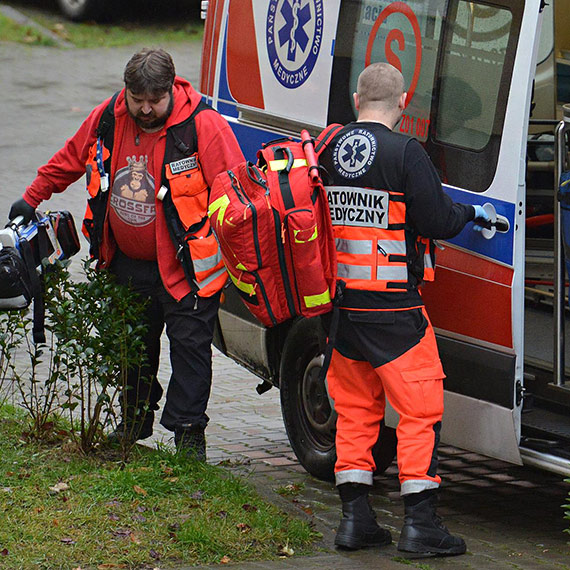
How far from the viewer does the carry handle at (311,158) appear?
455cm

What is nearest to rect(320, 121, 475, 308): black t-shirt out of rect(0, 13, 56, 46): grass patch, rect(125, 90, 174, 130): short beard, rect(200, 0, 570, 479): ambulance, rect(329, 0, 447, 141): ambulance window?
rect(200, 0, 570, 479): ambulance

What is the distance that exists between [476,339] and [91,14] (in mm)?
12974

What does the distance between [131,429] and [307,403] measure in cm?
86

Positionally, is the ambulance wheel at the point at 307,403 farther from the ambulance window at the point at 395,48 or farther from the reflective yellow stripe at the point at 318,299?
the ambulance window at the point at 395,48

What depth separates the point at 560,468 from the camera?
4.46 metres

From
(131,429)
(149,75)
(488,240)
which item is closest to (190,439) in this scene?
(131,429)

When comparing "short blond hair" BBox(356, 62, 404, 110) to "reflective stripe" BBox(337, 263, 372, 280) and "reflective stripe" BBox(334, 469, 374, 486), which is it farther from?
"reflective stripe" BBox(334, 469, 374, 486)

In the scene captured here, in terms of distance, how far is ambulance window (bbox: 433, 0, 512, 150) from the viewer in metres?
4.59

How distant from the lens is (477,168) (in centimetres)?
469

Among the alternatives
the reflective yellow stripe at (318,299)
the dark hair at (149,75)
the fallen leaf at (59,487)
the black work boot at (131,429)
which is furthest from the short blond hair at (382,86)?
the fallen leaf at (59,487)

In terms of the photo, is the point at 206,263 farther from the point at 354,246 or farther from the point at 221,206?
the point at 354,246

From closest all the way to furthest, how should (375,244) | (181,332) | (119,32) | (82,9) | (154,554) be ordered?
1. (154,554)
2. (375,244)
3. (181,332)
4. (82,9)
5. (119,32)

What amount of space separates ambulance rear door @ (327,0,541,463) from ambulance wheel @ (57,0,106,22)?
11.9m

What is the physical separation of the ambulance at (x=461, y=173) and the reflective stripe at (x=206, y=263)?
1.87 feet
